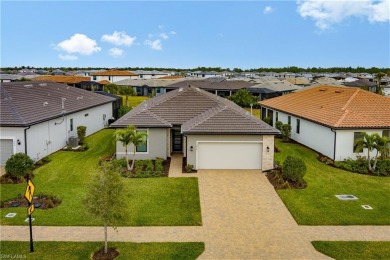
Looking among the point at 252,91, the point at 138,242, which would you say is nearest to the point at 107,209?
the point at 138,242

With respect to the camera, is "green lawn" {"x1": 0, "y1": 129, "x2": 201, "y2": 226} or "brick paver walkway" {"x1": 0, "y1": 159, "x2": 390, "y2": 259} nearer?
"brick paver walkway" {"x1": 0, "y1": 159, "x2": 390, "y2": 259}

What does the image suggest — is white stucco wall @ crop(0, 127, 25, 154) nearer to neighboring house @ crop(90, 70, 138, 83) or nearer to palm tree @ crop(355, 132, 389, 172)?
palm tree @ crop(355, 132, 389, 172)

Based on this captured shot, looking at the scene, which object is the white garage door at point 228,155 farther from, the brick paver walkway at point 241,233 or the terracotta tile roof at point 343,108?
the brick paver walkway at point 241,233

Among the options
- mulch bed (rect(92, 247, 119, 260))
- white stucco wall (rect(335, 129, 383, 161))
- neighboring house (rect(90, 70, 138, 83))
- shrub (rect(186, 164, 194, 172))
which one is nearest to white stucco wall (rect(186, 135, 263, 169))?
shrub (rect(186, 164, 194, 172))

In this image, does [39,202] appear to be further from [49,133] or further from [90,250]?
[49,133]

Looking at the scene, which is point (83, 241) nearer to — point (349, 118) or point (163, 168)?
point (163, 168)

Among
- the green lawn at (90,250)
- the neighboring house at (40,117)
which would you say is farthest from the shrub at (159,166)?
the green lawn at (90,250)

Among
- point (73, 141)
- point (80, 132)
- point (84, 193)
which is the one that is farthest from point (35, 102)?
point (84, 193)
